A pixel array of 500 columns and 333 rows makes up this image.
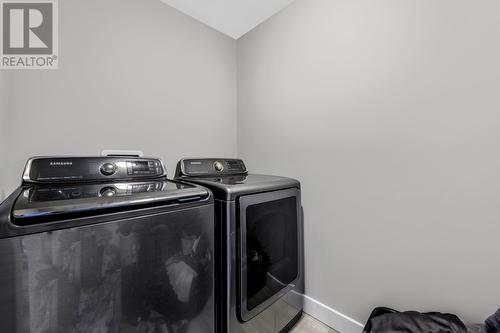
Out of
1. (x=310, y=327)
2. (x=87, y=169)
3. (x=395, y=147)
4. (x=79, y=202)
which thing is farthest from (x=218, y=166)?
(x=310, y=327)

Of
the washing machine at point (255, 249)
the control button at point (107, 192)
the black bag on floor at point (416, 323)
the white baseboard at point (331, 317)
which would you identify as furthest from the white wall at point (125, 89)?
the black bag on floor at point (416, 323)

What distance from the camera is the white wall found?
43.3 inches

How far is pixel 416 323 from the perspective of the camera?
2.87 ft

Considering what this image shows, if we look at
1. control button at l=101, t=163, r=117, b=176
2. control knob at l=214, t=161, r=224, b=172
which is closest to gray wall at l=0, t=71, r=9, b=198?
control button at l=101, t=163, r=117, b=176

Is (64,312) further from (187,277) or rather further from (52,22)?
(52,22)

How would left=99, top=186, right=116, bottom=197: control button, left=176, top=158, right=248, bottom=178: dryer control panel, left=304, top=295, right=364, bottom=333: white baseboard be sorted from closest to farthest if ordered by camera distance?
left=99, top=186, right=116, bottom=197: control button, left=304, top=295, right=364, bottom=333: white baseboard, left=176, top=158, right=248, bottom=178: dryer control panel

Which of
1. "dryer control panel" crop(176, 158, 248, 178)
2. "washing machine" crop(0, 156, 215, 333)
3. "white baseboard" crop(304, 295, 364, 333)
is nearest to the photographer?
"washing machine" crop(0, 156, 215, 333)

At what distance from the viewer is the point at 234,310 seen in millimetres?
979

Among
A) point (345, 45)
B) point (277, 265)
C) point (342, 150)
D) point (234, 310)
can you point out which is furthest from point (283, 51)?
point (234, 310)

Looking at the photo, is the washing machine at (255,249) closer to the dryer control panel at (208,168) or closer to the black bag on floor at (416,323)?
the dryer control panel at (208,168)

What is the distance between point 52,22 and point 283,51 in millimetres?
1427

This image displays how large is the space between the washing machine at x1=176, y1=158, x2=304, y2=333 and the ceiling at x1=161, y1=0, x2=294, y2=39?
3.86 feet

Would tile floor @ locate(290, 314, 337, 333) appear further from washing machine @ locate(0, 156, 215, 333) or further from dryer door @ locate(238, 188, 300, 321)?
washing machine @ locate(0, 156, 215, 333)

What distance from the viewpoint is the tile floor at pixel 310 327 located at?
1289 mm
